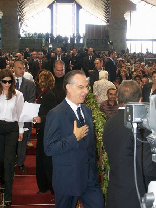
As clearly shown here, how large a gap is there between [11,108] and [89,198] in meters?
2.14

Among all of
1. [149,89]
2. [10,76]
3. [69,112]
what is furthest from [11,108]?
[149,89]

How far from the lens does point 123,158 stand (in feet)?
10.5

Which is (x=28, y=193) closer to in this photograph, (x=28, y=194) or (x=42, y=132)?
(x=28, y=194)

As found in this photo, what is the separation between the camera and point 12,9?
121ft

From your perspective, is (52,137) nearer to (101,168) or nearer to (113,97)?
(101,168)

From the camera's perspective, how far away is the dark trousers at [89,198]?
153 inches

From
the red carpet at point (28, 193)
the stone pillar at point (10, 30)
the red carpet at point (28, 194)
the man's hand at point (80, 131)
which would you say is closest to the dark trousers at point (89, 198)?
the man's hand at point (80, 131)

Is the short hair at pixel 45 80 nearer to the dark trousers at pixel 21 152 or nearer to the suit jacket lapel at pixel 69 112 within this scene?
the dark trousers at pixel 21 152

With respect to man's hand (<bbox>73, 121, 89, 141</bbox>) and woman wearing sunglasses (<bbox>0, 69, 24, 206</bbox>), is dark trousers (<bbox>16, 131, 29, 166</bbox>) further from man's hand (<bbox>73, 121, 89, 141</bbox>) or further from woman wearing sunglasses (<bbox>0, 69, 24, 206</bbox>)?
man's hand (<bbox>73, 121, 89, 141</bbox>)

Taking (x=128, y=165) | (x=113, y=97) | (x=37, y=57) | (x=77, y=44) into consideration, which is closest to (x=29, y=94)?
(x=113, y=97)

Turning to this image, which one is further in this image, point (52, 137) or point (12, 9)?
point (12, 9)

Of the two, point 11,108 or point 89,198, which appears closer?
point 89,198

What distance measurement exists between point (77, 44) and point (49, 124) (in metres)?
33.3

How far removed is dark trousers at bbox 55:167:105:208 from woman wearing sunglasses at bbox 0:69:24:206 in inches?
69.5
